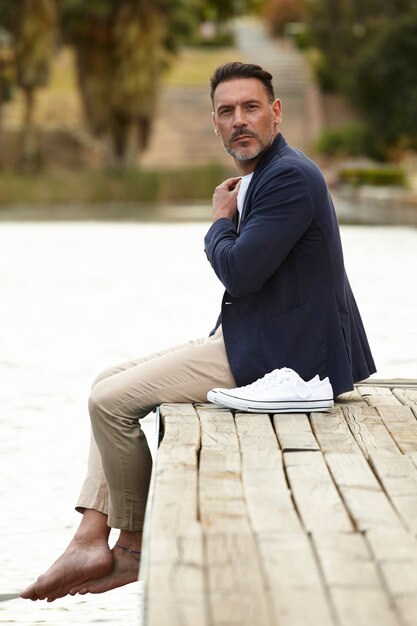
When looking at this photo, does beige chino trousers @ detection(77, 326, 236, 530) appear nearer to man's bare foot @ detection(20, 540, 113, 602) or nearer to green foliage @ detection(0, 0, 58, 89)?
man's bare foot @ detection(20, 540, 113, 602)

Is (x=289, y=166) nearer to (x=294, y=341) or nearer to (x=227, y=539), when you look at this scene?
(x=294, y=341)

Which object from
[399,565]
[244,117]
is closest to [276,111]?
[244,117]

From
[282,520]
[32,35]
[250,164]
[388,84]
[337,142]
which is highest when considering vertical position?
[250,164]

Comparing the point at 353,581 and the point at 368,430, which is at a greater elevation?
the point at 353,581

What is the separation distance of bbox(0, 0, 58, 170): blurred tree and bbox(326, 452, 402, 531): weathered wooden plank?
33.2m

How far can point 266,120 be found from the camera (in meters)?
4.35

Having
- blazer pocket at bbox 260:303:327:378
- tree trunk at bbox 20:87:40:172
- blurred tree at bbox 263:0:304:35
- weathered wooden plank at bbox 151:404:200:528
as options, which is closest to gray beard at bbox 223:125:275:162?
blazer pocket at bbox 260:303:327:378

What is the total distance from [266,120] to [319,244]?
16.5 inches

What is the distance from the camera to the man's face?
4.32 metres

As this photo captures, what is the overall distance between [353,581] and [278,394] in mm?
1625

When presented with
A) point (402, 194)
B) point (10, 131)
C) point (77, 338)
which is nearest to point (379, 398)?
point (77, 338)

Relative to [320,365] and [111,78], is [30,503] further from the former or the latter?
[111,78]

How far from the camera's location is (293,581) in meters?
2.57

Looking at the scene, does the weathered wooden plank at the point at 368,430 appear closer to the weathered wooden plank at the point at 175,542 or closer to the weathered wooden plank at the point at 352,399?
the weathered wooden plank at the point at 352,399
